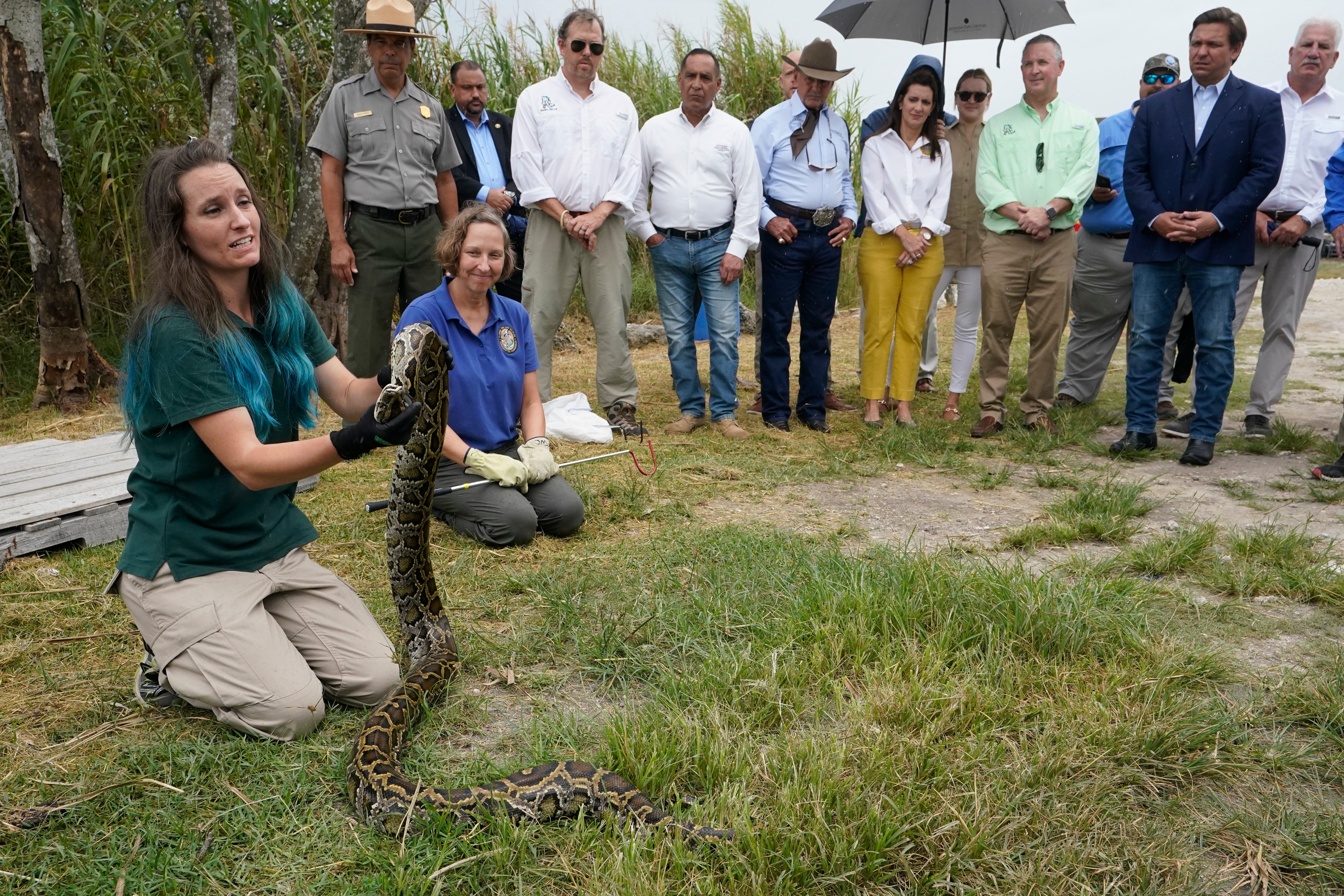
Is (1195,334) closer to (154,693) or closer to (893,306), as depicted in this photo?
(893,306)

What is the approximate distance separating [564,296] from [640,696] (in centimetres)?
460

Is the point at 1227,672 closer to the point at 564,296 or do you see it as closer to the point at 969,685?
the point at 969,685

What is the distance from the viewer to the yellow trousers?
7.63 m

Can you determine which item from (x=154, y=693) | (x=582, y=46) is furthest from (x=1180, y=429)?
(x=154, y=693)

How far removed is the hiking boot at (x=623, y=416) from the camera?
7473 mm

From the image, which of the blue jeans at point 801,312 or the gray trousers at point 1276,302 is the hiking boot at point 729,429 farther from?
the gray trousers at point 1276,302

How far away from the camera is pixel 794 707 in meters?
3.14

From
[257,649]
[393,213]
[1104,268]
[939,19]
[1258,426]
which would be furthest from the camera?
[939,19]

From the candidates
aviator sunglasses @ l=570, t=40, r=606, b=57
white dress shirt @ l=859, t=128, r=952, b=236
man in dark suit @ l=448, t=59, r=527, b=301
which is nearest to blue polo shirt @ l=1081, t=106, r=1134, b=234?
white dress shirt @ l=859, t=128, r=952, b=236

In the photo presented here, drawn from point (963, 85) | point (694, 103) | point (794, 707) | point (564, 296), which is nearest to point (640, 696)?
point (794, 707)

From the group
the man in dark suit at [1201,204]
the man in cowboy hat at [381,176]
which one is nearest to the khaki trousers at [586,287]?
the man in cowboy hat at [381,176]

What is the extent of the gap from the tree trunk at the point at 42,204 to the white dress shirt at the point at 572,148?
3.76 meters

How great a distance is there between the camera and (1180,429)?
7.46 metres

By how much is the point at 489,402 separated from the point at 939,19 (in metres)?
6.16
